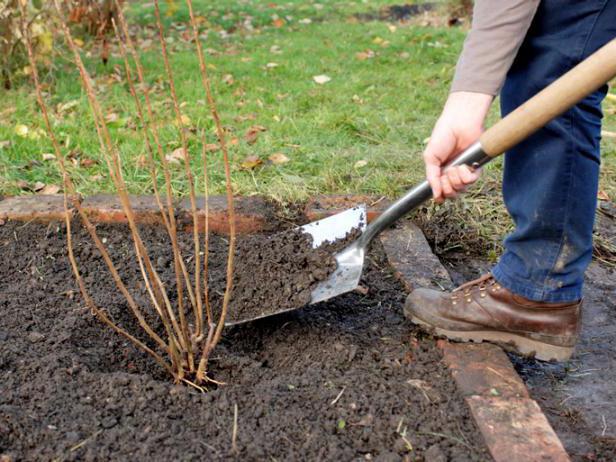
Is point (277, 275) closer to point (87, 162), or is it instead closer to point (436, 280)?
point (436, 280)

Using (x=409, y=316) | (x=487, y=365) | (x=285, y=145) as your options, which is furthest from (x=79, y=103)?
(x=487, y=365)

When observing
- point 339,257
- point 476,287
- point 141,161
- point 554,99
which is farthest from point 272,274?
point 141,161

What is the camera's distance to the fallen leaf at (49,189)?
118 inches

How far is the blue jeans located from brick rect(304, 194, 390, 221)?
83 centimetres

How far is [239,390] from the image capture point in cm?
173

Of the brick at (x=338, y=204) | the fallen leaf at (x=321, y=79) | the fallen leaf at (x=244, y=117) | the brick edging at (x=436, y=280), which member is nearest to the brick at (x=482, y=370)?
the brick edging at (x=436, y=280)

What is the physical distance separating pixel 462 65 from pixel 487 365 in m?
0.79

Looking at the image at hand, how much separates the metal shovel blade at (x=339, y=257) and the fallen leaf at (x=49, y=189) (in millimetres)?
1273

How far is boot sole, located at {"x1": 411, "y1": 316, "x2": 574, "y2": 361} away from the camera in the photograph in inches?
Answer: 77.9

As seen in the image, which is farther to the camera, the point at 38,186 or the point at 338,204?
the point at 38,186

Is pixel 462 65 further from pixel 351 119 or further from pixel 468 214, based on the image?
pixel 351 119

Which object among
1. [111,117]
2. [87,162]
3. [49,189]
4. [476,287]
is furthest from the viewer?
[111,117]

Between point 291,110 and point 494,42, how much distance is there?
267 cm

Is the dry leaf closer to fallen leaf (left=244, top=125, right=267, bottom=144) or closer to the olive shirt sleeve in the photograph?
fallen leaf (left=244, top=125, right=267, bottom=144)
